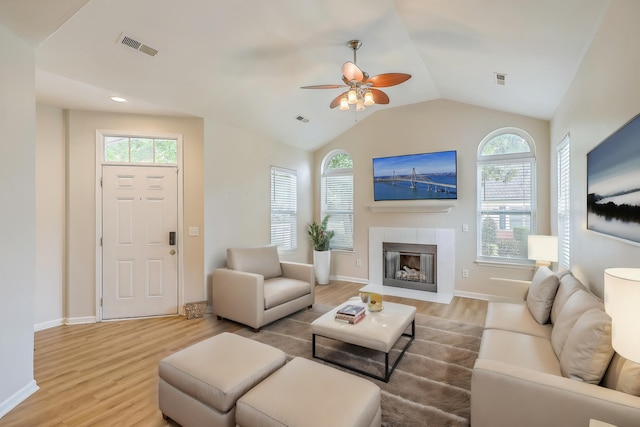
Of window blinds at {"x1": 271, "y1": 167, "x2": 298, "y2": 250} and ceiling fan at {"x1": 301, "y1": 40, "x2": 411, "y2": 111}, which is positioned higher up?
ceiling fan at {"x1": 301, "y1": 40, "x2": 411, "y2": 111}

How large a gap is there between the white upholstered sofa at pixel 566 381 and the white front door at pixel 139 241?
380 cm

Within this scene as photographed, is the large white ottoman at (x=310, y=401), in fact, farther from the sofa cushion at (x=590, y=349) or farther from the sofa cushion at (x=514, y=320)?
the sofa cushion at (x=514, y=320)

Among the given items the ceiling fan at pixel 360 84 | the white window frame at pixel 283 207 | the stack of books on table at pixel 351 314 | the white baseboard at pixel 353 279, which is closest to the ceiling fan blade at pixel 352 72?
the ceiling fan at pixel 360 84

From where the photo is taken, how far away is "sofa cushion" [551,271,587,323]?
227 centimetres

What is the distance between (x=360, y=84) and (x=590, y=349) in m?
2.58

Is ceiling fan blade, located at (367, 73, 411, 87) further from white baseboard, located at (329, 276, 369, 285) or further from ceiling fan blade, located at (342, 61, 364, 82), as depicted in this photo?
white baseboard, located at (329, 276, 369, 285)

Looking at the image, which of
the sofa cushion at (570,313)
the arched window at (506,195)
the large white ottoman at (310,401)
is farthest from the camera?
the arched window at (506,195)

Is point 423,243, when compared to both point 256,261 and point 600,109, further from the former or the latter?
point 600,109

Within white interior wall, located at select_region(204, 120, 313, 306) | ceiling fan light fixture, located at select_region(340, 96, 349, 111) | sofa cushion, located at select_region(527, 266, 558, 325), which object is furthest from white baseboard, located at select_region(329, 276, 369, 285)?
ceiling fan light fixture, located at select_region(340, 96, 349, 111)

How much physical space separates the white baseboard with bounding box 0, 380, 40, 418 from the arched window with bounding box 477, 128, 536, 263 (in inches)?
216

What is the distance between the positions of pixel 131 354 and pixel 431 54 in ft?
15.0

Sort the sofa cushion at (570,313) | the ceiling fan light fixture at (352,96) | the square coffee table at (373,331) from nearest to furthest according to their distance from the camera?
the sofa cushion at (570,313), the square coffee table at (373,331), the ceiling fan light fixture at (352,96)

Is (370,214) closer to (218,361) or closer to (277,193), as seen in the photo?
(277,193)

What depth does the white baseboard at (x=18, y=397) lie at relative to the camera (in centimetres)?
208
